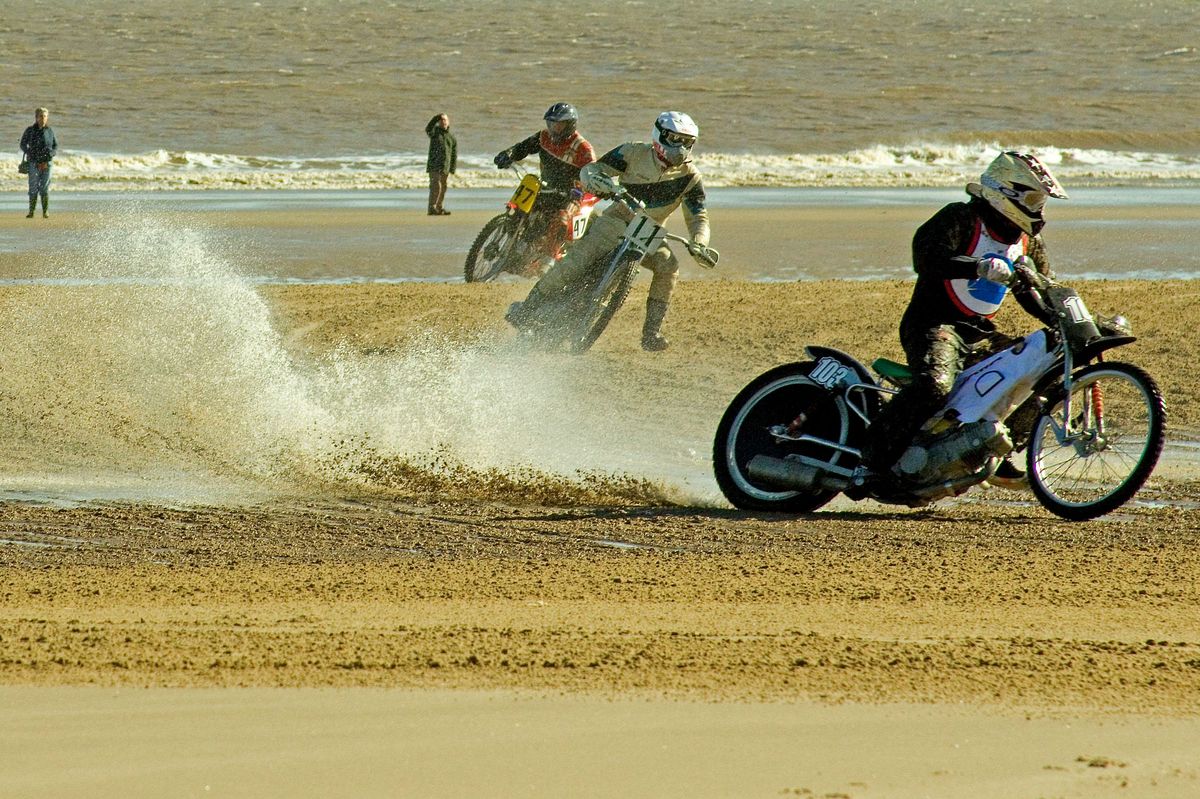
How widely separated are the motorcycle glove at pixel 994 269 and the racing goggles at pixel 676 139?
13.4ft

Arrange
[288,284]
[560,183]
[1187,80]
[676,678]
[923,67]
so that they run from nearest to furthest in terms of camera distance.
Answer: [676,678] → [560,183] → [288,284] → [1187,80] → [923,67]

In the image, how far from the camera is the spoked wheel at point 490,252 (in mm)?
15250

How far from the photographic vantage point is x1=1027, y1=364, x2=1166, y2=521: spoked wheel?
6945 mm

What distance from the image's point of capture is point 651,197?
438 inches

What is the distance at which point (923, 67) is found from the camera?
64.9 metres

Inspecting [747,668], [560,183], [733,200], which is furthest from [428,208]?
[747,668]

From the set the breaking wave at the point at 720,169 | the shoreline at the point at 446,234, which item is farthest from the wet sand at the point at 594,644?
the breaking wave at the point at 720,169

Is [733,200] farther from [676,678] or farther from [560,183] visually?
[676,678]

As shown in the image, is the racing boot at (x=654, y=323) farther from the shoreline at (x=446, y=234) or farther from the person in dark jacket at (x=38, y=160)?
the person in dark jacket at (x=38, y=160)

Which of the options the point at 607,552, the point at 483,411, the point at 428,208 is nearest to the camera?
the point at 607,552

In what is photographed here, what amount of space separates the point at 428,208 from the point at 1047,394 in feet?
64.2

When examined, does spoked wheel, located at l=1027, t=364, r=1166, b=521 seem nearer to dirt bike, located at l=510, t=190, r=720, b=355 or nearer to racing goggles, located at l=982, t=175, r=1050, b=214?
racing goggles, located at l=982, t=175, r=1050, b=214

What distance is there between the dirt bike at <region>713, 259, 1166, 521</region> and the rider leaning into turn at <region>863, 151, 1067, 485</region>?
9cm

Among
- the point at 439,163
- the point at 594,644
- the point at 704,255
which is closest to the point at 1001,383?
the point at 594,644
